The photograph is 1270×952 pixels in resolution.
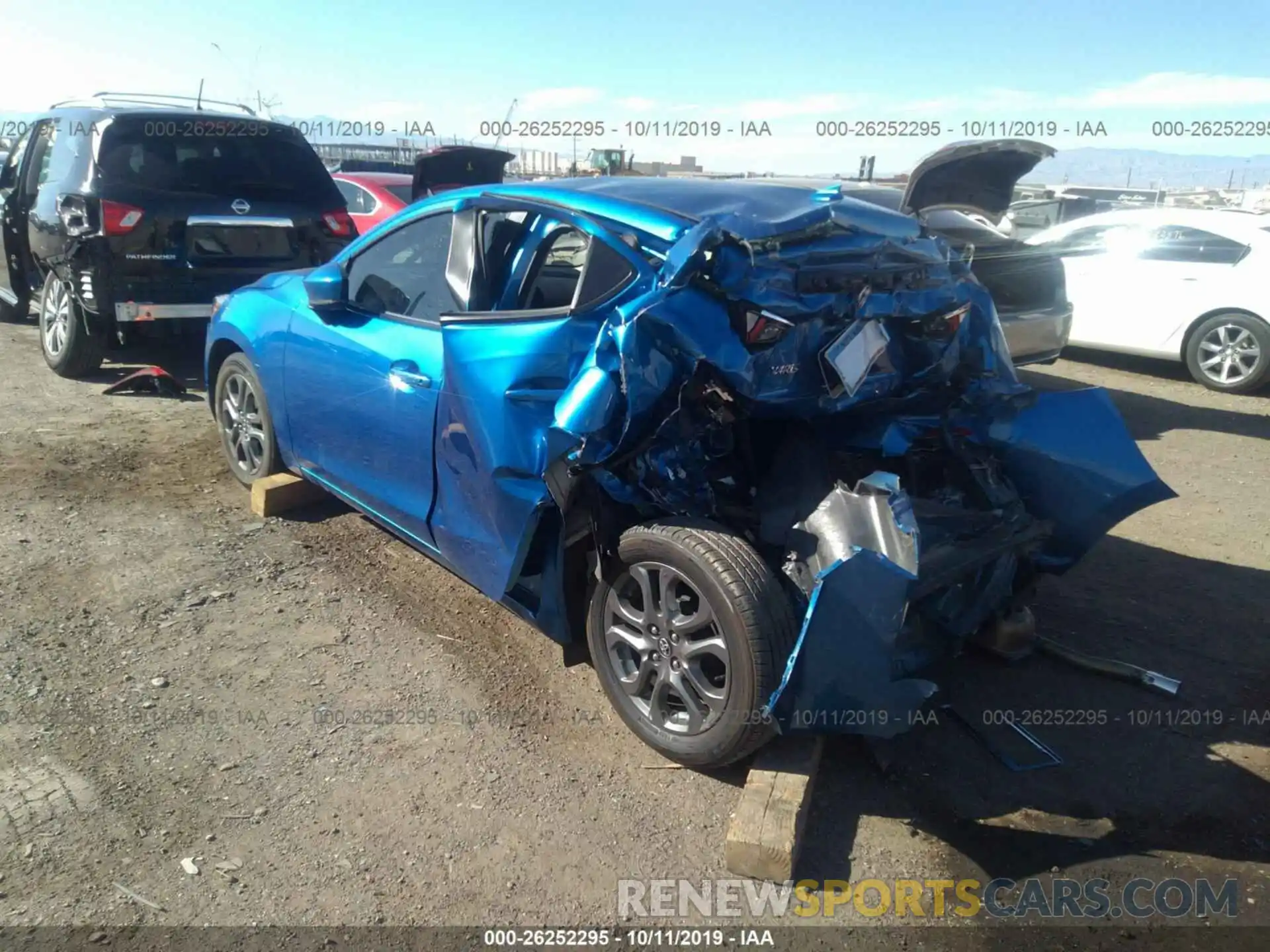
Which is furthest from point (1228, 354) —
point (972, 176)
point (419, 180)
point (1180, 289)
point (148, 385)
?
point (148, 385)

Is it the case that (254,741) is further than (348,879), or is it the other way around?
(254,741)

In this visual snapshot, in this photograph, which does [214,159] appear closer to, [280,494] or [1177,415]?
[280,494]

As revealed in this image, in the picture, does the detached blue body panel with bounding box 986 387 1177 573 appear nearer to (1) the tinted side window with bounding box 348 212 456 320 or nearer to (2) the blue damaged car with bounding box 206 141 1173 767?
(2) the blue damaged car with bounding box 206 141 1173 767

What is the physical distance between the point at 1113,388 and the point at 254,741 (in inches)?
324

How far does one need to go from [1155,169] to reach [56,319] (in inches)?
3845

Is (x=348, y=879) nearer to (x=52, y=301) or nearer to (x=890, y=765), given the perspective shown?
(x=890, y=765)

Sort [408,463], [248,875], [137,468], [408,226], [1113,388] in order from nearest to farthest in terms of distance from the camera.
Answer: [248,875], [408,463], [408,226], [137,468], [1113,388]

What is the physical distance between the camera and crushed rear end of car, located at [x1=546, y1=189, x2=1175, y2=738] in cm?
281

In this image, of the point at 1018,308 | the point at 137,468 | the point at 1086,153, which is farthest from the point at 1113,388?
the point at 1086,153

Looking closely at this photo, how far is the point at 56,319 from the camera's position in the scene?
758cm

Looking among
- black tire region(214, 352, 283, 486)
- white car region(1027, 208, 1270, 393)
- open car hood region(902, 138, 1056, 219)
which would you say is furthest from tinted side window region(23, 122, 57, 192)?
white car region(1027, 208, 1270, 393)

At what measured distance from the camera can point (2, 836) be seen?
273 centimetres

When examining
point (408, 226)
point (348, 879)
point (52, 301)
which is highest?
point (408, 226)

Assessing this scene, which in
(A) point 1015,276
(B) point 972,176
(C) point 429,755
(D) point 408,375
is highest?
(B) point 972,176
